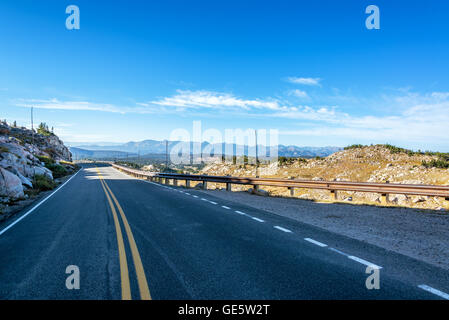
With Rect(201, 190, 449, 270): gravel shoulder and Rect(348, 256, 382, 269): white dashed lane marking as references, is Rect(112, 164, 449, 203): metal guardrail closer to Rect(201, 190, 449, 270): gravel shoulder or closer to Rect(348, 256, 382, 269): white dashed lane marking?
Rect(201, 190, 449, 270): gravel shoulder

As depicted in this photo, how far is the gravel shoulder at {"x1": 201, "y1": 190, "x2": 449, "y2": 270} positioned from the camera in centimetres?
620

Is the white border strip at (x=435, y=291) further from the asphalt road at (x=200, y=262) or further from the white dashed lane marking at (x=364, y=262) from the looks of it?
the white dashed lane marking at (x=364, y=262)

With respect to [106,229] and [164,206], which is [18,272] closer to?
[106,229]

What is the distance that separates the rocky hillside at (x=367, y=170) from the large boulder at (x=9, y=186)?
663 inches

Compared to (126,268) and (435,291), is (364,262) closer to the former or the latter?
(435,291)

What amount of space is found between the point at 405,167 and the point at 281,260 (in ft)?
99.0

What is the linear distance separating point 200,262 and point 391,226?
21.9 ft

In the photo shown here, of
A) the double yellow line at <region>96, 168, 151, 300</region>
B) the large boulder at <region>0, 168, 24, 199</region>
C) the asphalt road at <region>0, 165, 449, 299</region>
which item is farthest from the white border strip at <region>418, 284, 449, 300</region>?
the large boulder at <region>0, 168, 24, 199</region>

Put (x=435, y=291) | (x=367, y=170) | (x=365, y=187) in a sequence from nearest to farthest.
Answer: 1. (x=435, y=291)
2. (x=365, y=187)
3. (x=367, y=170)

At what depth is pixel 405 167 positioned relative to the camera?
28922 millimetres

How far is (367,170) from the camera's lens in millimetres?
31750

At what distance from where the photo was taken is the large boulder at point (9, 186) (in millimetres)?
13948

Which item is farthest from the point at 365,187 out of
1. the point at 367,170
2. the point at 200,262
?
the point at 367,170
